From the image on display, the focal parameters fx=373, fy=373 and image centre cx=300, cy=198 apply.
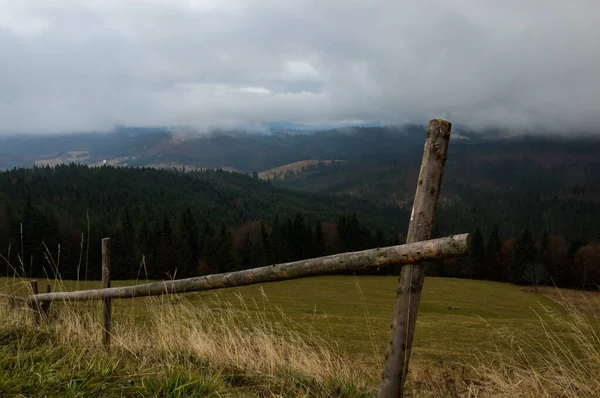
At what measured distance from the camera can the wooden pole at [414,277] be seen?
324 cm

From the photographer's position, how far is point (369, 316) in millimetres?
25172

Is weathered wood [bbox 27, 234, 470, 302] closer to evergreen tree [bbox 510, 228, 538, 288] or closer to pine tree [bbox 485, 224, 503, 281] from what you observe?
evergreen tree [bbox 510, 228, 538, 288]

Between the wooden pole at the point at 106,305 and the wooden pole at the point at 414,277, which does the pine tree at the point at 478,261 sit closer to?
the wooden pole at the point at 106,305

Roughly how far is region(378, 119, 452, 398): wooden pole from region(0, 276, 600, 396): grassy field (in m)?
0.54

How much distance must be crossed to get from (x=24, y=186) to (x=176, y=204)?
6132cm

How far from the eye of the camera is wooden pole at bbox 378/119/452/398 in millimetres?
3236

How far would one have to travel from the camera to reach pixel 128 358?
173 inches

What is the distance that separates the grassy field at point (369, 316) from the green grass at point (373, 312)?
0.16 ft

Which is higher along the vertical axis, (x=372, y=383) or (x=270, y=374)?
(x=270, y=374)

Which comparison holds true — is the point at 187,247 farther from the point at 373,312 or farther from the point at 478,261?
the point at 478,261

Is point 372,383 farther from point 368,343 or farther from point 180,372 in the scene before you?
point 368,343

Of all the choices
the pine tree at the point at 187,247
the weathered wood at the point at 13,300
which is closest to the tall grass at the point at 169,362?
the weathered wood at the point at 13,300

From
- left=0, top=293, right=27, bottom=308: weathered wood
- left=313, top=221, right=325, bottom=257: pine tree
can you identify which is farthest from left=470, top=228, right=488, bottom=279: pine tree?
left=0, top=293, right=27, bottom=308: weathered wood

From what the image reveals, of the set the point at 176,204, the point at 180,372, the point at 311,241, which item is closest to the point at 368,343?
the point at 180,372
